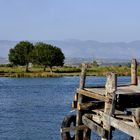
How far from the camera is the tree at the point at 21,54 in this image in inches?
7072

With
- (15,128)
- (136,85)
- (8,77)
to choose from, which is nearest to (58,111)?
(15,128)

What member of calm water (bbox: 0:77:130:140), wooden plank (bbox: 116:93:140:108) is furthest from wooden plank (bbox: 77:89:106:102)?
calm water (bbox: 0:77:130:140)

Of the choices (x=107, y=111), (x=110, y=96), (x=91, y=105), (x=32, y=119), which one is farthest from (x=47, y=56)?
(x=110, y=96)

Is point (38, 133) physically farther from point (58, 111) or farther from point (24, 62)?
point (24, 62)

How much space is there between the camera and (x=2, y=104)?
68250mm

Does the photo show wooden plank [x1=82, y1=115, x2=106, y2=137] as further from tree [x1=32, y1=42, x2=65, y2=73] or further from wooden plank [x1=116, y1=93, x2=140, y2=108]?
tree [x1=32, y1=42, x2=65, y2=73]

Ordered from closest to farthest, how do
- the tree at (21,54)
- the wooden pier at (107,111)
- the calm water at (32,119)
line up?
the wooden pier at (107,111)
the calm water at (32,119)
the tree at (21,54)

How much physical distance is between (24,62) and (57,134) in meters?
140

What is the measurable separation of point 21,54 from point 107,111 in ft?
525

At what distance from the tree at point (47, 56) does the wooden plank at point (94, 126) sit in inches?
5773

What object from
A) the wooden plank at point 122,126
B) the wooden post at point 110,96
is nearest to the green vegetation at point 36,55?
the wooden post at point 110,96

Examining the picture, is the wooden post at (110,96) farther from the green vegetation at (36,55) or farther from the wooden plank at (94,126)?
the green vegetation at (36,55)

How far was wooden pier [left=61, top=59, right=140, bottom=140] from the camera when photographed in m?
20.2

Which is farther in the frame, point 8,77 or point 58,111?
point 8,77
